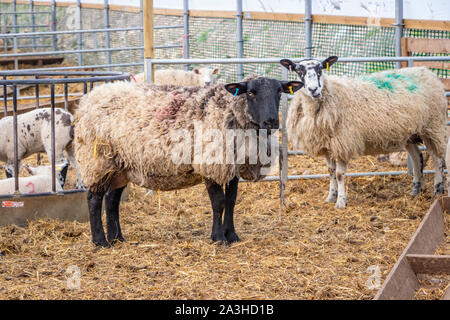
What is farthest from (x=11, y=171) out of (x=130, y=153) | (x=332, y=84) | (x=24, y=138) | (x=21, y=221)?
(x=332, y=84)

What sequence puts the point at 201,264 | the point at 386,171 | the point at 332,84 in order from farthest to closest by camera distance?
the point at 386,171 < the point at 332,84 < the point at 201,264

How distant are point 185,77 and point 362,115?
18.1 ft

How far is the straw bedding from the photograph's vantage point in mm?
4340

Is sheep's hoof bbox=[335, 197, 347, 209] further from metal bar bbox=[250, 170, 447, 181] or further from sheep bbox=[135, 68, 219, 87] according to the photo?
sheep bbox=[135, 68, 219, 87]

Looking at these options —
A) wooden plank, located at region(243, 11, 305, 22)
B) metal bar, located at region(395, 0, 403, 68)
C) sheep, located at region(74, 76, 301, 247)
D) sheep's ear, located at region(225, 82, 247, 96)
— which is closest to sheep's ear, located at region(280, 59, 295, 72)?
sheep, located at region(74, 76, 301, 247)

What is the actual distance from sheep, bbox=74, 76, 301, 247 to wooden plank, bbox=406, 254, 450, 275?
1658 mm

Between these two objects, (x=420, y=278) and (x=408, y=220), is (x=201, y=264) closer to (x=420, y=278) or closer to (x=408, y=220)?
(x=420, y=278)

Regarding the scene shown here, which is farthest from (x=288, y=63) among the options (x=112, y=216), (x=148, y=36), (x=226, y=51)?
(x=226, y=51)

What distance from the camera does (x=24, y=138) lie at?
7086 mm

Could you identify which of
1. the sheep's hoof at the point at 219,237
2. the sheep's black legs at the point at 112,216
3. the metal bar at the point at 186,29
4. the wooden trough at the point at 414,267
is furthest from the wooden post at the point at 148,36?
the metal bar at the point at 186,29

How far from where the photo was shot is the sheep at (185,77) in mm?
11406

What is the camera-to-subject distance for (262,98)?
206 inches

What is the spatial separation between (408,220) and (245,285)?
105 inches

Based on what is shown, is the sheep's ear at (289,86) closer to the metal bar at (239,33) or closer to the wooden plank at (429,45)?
the wooden plank at (429,45)
